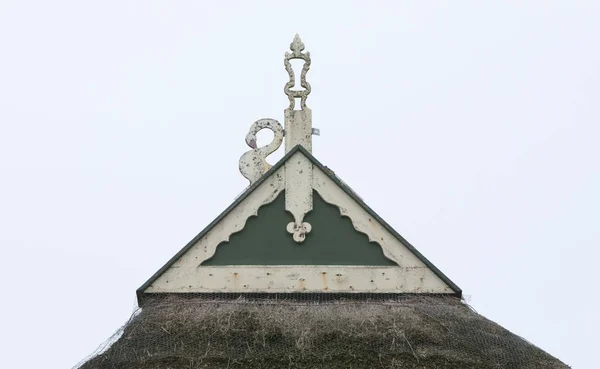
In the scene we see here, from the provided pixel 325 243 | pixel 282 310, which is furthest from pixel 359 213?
pixel 282 310

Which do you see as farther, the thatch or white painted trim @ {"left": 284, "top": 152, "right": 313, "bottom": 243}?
white painted trim @ {"left": 284, "top": 152, "right": 313, "bottom": 243}

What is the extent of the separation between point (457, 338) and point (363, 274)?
1.80 meters

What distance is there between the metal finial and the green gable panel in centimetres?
165

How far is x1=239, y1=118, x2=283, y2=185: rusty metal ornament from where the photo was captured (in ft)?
58.1

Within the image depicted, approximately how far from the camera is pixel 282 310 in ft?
51.4

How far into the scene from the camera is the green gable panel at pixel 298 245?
16.5 metres

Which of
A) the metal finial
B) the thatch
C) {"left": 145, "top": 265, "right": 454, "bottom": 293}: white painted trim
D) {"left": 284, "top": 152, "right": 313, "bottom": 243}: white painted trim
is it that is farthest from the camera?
the metal finial

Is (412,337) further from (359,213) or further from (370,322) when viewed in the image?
(359,213)

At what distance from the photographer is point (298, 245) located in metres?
16.6

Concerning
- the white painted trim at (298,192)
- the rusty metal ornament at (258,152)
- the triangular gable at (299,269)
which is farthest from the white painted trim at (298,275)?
the rusty metal ornament at (258,152)

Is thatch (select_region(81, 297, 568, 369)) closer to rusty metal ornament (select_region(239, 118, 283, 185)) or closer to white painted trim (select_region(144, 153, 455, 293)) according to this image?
white painted trim (select_region(144, 153, 455, 293))

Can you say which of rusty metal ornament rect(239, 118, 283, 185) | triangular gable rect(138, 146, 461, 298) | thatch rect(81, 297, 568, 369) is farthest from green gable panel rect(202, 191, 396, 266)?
rusty metal ornament rect(239, 118, 283, 185)

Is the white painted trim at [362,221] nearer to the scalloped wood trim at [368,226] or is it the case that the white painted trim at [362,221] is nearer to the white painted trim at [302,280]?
the scalloped wood trim at [368,226]

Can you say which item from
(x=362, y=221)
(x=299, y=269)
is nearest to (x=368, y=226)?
(x=362, y=221)
